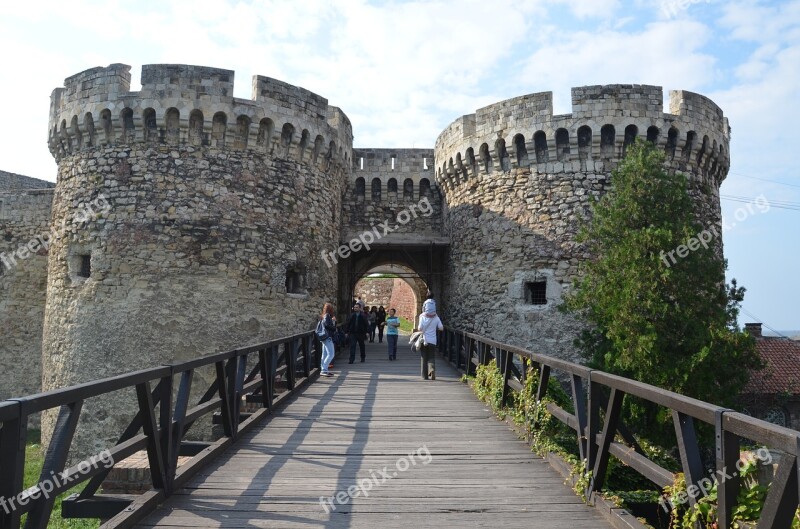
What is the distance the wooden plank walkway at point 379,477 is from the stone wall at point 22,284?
1105cm

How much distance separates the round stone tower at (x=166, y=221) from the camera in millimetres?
9859

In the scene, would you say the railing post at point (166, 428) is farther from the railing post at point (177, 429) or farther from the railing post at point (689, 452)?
the railing post at point (689, 452)

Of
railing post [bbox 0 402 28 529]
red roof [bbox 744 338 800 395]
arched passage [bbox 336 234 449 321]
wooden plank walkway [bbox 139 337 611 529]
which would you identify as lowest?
red roof [bbox 744 338 800 395]

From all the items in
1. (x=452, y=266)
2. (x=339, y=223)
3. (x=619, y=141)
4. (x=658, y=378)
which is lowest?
(x=658, y=378)

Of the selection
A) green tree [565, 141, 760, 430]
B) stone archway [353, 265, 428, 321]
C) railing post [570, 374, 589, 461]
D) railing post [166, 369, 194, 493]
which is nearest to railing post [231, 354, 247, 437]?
railing post [166, 369, 194, 493]

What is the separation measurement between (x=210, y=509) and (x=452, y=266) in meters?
10.5

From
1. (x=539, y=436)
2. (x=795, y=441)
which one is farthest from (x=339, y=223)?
(x=795, y=441)

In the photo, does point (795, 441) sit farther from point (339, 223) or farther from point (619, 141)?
point (339, 223)

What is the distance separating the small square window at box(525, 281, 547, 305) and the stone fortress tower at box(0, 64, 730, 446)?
0.03 m

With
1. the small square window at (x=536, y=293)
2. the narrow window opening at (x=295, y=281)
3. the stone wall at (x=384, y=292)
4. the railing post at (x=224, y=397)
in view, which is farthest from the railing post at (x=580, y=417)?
the stone wall at (x=384, y=292)

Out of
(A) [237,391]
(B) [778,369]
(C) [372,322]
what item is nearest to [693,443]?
(A) [237,391]

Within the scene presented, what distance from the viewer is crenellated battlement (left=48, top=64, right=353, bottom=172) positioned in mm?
10188

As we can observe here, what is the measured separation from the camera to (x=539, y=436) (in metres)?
4.61

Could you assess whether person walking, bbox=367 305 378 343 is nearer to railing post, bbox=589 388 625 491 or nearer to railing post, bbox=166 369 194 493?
railing post, bbox=166 369 194 493
